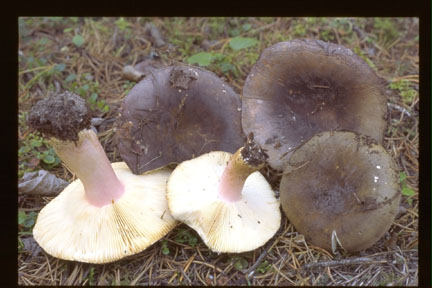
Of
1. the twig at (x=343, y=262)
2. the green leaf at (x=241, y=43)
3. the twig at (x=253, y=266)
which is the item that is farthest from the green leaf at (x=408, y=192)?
the green leaf at (x=241, y=43)

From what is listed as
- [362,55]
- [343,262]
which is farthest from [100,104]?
[362,55]

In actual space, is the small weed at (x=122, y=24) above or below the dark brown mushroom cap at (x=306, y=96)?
above

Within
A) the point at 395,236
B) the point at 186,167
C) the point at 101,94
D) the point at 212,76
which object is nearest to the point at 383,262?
the point at 395,236

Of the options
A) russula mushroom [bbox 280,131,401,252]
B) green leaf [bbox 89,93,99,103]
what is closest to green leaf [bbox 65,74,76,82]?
green leaf [bbox 89,93,99,103]

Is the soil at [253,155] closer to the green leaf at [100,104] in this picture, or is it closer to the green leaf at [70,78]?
the green leaf at [100,104]

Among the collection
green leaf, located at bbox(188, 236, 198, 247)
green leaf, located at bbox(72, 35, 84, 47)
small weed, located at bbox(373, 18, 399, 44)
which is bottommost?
green leaf, located at bbox(188, 236, 198, 247)

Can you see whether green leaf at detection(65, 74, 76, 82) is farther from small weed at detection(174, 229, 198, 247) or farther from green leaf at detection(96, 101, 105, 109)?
small weed at detection(174, 229, 198, 247)
